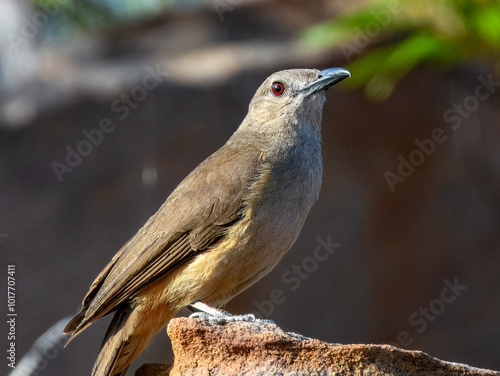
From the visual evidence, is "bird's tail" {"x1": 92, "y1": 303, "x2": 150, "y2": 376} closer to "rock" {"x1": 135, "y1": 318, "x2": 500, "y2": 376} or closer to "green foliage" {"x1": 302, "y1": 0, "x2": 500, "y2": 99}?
"rock" {"x1": 135, "y1": 318, "x2": 500, "y2": 376}

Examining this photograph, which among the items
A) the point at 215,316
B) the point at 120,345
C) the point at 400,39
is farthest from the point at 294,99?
the point at 400,39

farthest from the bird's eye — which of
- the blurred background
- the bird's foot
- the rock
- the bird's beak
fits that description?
the blurred background

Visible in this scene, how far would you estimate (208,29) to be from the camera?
10.7 m

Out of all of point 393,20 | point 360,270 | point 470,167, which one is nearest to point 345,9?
point 393,20

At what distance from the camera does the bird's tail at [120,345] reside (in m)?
4.72

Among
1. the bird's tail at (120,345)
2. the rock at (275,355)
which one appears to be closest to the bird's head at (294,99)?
the bird's tail at (120,345)

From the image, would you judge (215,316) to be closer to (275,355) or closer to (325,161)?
(275,355)

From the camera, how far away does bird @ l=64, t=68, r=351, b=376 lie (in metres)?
4.78

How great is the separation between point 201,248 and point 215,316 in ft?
2.26

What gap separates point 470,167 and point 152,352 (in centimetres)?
522

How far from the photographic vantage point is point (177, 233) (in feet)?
16.0

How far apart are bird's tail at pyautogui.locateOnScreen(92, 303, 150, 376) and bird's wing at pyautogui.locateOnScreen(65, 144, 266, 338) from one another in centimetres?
11

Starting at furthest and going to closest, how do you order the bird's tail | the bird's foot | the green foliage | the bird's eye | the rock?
the green foliage < the bird's eye < the bird's tail < the bird's foot < the rock

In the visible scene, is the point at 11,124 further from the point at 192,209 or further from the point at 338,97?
the point at 192,209
